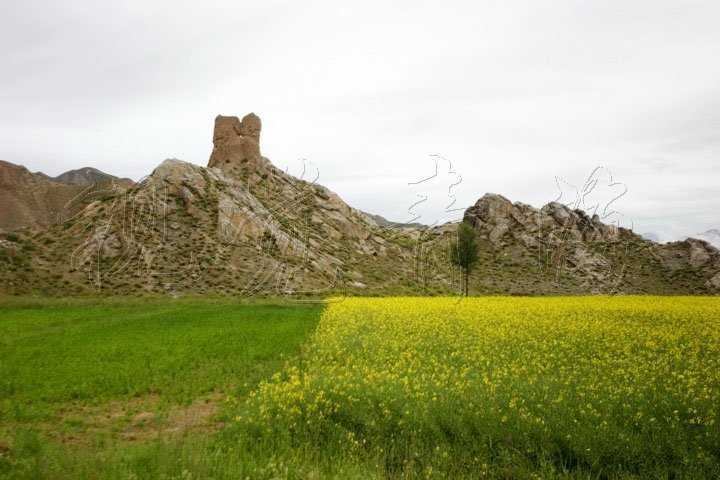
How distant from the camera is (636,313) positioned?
→ 2592 centimetres

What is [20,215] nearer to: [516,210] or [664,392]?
[516,210]

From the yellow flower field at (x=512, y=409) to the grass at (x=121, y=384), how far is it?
2134 mm

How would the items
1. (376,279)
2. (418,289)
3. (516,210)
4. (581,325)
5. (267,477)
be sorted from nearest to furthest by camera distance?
1. (267,477)
2. (581,325)
3. (418,289)
4. (376,279)
5. (516,210)

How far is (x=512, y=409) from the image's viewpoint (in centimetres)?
1066

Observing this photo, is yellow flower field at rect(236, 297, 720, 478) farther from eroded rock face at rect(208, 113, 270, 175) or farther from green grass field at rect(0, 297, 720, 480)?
eroded rock face at rect(208, 113, 270, 175)

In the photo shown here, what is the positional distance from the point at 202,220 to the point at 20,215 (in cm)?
10874

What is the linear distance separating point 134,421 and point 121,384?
3.52 m

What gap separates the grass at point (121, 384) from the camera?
8.77 metres

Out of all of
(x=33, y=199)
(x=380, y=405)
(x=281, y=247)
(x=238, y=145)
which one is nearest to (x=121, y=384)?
(x=380, y=405)

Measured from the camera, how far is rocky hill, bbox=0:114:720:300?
195ft

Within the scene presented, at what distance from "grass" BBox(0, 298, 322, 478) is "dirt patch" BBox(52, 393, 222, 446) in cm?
3

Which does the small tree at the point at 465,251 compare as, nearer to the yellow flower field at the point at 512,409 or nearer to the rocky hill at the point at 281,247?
the rocky hill at the point at 281,247

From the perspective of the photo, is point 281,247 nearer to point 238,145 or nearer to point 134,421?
point 238,145

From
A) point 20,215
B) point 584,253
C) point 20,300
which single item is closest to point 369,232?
point 584,253
